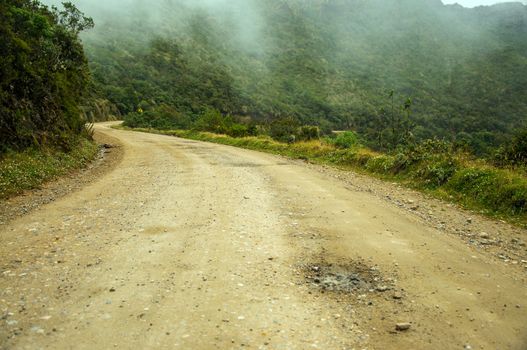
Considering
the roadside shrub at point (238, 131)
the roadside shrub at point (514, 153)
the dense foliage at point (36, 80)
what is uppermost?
the dense foliage at point (36, 80)

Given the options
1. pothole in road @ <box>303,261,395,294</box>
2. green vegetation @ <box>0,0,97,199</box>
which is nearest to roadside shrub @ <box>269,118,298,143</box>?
green vegetation @ <box>0,0,97,199</box>

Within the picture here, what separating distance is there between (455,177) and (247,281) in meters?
9.14

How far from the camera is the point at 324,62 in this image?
9319cm

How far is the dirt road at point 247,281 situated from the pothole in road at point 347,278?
0.02 metres

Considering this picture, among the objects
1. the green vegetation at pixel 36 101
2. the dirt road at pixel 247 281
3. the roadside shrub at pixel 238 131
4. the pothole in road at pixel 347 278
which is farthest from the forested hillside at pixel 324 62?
the pothole in road at pixel 347 278

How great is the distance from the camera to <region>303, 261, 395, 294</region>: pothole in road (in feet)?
15.1

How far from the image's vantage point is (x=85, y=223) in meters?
6.96

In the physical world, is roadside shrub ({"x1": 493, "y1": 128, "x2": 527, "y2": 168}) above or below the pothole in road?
above

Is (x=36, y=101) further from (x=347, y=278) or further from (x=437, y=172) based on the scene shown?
(x=437, y=172)

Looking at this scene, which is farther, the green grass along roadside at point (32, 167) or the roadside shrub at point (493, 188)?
the green grass along roadside at point (32, 167)

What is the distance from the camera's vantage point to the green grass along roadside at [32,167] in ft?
32.6

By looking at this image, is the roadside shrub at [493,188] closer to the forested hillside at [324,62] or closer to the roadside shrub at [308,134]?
the roadside shrub at [308,134]

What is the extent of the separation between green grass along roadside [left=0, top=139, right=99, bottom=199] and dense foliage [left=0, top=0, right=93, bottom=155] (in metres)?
0.46

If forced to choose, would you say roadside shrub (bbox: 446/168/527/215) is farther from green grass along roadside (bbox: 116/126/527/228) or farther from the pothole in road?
the pothole in road
